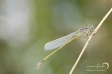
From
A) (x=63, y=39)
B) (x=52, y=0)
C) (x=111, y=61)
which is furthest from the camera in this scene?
(x=52, y=0)

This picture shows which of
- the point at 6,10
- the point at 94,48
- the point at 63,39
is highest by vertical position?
the point at 6,10

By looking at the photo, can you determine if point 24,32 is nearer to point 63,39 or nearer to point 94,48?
point 94,48

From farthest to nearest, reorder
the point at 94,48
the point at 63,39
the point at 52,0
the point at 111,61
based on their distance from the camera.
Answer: the point at 52,0
the point at 94,48
the point at 111,61
the point at 63,39

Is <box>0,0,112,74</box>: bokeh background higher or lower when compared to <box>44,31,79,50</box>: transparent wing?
higher

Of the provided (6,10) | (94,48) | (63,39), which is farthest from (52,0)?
(63,39)

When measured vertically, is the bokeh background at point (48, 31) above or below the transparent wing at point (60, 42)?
above

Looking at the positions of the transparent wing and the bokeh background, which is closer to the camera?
the transparent wing

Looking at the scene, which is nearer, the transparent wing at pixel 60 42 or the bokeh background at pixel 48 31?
the transparent wing at pixel 60 42

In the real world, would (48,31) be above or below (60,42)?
above
